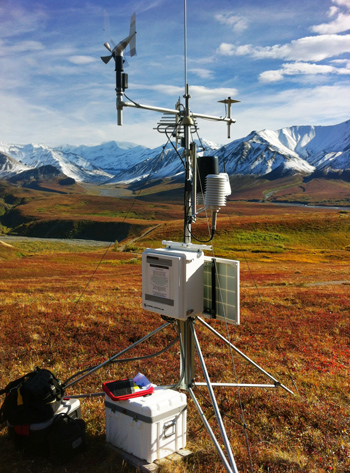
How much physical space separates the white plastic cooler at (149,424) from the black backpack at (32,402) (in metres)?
0.92

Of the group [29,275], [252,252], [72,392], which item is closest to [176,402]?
[72,392]

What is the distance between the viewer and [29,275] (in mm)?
38375

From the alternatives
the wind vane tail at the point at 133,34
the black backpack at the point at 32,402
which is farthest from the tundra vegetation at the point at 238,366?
the wind vane tail at the point at 133,34

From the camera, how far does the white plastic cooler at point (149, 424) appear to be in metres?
5.91

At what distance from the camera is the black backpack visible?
6109 mm

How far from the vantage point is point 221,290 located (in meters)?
6.98

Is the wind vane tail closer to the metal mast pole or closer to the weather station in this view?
the weather station

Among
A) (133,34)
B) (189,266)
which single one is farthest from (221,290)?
(133,34)

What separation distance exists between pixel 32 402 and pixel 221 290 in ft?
11.7

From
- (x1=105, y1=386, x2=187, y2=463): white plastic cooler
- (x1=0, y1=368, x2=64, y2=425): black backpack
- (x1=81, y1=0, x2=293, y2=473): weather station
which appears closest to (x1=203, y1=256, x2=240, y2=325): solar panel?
(x1=81, y1=0, x2=293, y2=473): weather station

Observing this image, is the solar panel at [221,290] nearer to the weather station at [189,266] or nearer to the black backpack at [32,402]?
the weather station at [189,266]

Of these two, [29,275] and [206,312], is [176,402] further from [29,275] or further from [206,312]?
[29,275]

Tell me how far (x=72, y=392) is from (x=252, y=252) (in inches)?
2402

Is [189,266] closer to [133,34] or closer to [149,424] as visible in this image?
[149,424]
